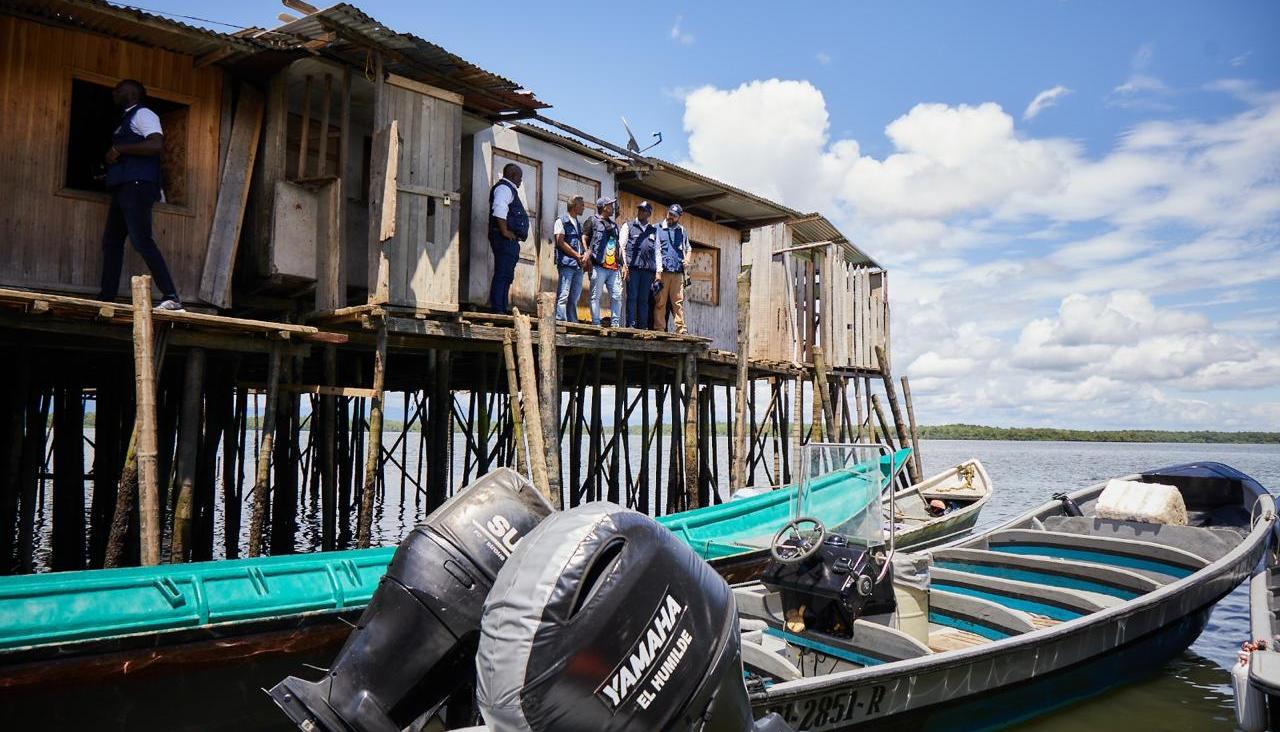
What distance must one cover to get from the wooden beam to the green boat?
4.33 m

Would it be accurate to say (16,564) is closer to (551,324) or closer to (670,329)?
(551,324)

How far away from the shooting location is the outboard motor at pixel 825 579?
512cm

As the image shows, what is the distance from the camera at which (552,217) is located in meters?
12.5

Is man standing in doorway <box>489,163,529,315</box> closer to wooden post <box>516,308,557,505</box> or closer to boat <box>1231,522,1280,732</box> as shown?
wooden post <box>516,308,557,505</box>

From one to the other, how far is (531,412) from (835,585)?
200 inches

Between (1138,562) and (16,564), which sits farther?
(16,564)

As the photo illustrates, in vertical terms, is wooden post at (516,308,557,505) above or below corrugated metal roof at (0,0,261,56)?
below

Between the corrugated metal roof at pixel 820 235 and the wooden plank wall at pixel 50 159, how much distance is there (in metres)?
11.8

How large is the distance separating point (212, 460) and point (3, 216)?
13.0 feet

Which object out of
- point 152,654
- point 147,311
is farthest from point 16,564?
point 152,654

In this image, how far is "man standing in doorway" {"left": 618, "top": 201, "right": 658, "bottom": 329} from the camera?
40.7 ft

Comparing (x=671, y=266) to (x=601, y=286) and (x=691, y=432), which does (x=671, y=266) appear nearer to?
(x=601, y=286)

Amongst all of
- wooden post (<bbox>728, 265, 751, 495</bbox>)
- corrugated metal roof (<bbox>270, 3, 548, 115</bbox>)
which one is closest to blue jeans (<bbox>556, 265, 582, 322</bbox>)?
corrugated metal roof (<bbox>270, 3, 548, 115</bbox>)

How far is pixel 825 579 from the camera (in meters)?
5.17
